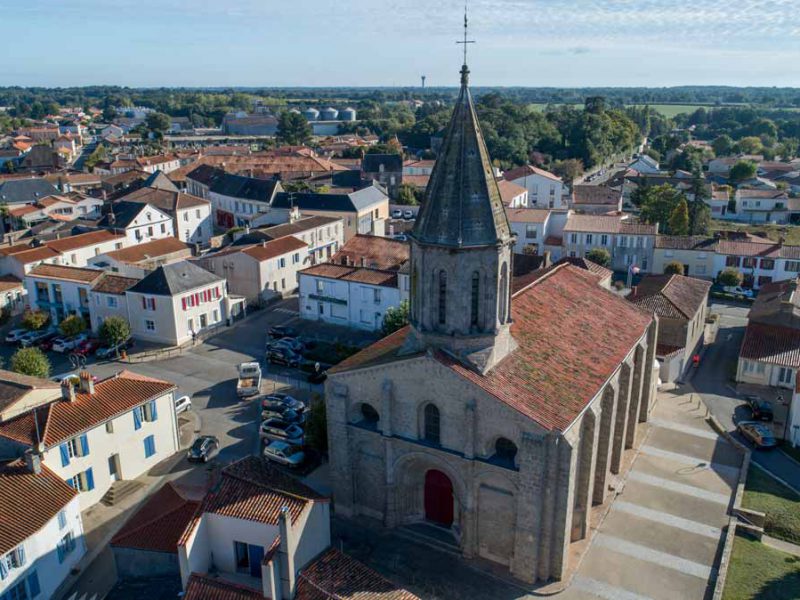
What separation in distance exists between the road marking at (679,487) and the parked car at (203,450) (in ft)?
79.8

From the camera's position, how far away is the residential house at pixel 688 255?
240 feet

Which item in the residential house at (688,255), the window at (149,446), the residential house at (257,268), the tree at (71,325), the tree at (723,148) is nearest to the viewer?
the window at (149,446)

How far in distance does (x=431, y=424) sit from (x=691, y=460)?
17576 millimetres

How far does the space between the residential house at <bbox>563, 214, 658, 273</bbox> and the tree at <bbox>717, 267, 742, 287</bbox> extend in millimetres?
8334

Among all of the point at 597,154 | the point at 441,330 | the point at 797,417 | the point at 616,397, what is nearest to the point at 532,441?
the point at 441,330

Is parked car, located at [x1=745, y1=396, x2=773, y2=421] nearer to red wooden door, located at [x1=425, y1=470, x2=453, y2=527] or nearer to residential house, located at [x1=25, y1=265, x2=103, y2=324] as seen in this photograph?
→ red wooden door, located at [x1=425, y1=470, x2=453, y2=527]

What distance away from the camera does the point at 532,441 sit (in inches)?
1032

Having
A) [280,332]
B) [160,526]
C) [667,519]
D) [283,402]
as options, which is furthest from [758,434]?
[280,332]

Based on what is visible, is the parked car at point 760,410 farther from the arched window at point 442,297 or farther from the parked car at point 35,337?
the parked car at point 35,337

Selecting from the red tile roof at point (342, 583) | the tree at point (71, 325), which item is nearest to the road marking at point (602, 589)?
the red tile roof at point (342, 583)

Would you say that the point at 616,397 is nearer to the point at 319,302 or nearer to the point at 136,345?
the point at 319,302

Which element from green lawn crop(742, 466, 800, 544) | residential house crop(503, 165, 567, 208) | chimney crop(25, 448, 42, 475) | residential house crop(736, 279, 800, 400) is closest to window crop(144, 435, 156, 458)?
chimney crop(25, 448, 42, 475)

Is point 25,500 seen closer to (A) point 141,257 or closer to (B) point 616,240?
(A) point 141,257

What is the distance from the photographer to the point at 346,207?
281 ft
